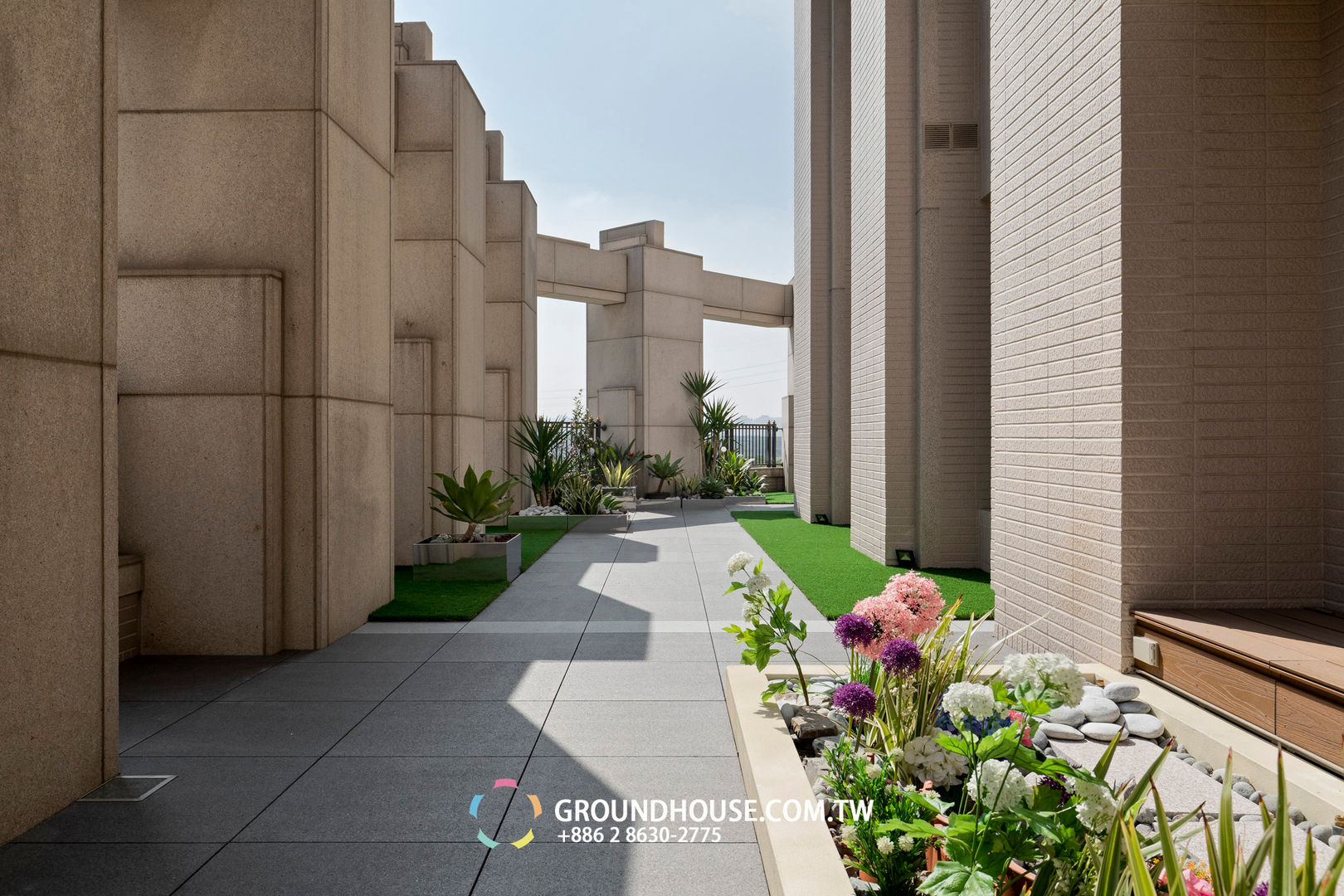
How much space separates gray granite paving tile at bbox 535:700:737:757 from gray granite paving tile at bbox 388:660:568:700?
316mm

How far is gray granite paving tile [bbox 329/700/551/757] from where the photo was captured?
3.23 metres

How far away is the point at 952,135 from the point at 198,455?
6.74 meters

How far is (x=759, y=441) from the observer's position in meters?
20.9

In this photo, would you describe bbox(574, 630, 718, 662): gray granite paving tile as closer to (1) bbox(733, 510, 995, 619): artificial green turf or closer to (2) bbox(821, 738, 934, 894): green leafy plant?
(1) bbox(733, 510, 995, 619): artificial green turf

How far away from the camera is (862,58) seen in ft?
28.4

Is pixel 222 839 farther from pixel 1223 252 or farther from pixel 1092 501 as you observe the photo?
pixel 1223 252

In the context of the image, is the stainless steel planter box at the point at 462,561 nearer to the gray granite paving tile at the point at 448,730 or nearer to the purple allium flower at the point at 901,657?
the gray granite paving tile at the point at 448,730

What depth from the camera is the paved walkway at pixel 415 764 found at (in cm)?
235

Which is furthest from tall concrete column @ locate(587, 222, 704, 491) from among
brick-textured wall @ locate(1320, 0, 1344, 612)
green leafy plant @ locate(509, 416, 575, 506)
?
brick-textured wall @ locate(1320, 0, 1344, 612)

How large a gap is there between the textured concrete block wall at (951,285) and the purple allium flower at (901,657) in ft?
17.4

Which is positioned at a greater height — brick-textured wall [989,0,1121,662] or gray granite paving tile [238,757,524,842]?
brick-textured wall [989,0,1121,662]

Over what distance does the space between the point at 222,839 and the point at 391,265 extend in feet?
14.7

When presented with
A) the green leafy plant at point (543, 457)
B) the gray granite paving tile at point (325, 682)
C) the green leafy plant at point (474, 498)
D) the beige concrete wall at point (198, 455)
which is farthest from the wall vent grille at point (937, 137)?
the green leafy plant at point (543, 457)

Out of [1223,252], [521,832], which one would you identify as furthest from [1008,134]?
[521,832]
